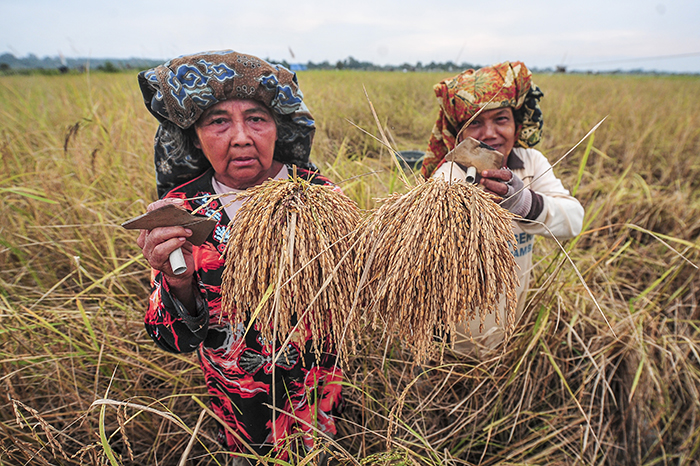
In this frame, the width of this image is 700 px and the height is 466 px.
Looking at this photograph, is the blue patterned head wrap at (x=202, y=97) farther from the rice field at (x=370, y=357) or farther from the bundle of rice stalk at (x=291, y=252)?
the bundle of rice stalk at (x=291, y=252)

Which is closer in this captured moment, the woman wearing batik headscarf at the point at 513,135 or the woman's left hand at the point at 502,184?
the woman's left hand at the point at 502,184

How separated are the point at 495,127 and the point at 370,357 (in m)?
1.44

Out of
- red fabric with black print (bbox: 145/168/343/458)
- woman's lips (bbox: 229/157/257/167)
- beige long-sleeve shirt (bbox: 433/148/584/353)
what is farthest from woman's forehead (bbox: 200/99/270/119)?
beige long-sleeve shirt (bbox: 433/148/584/353)

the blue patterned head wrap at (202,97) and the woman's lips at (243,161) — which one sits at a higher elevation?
the blue patterned head wrap at (202,97)

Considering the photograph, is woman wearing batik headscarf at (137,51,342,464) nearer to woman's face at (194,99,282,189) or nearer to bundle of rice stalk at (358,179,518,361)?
woman's face at (194,99,282,189)

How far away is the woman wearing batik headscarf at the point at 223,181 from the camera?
48.1 inches

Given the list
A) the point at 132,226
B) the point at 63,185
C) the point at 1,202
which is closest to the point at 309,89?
the point at 63,185

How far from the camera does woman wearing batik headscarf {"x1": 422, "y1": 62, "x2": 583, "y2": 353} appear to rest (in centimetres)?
156

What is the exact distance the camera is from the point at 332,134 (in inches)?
164

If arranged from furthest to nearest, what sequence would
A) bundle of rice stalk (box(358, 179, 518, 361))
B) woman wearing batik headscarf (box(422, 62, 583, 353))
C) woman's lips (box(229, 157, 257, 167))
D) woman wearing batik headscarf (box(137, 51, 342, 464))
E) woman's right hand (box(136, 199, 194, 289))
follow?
1. woman wearing batik headscarf (box(422, 62, 583, 353))
2. woman's lips (box(229, 157, 257, 167))
3. woman wearing batik headscarf (box(137, 51, 342, 464))
4. woman's right hand (box(136, 199, 194, 289))
5. bundle of rice stalk (box(358, 179, 518, 361))

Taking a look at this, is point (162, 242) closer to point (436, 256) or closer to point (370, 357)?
point (436, 256)

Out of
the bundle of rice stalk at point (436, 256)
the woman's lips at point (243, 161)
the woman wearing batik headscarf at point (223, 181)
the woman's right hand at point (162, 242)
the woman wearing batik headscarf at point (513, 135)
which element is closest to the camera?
the bundle of rice stalk at point (436, 256)

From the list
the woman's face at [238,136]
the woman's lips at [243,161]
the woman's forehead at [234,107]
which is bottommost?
the woman's lips at [243,161]

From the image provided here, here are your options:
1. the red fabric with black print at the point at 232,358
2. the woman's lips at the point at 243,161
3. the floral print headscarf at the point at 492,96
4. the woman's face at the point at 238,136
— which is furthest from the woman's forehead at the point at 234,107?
the floral print headscarf at the point at 492,96
